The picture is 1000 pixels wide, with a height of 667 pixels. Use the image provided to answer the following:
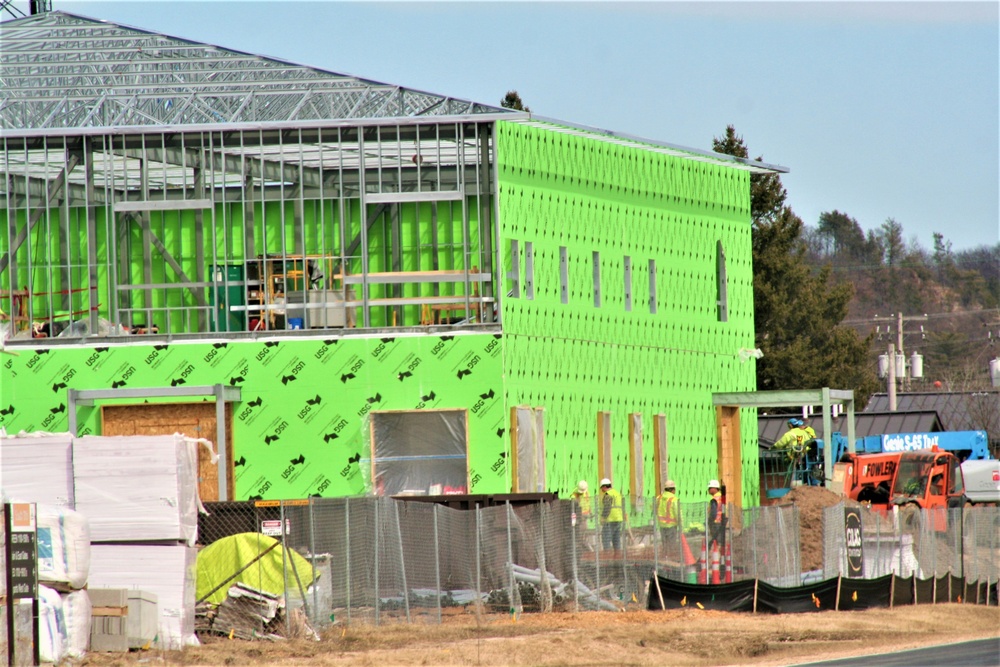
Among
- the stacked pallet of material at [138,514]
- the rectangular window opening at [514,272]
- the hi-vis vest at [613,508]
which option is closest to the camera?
the stacked pallet of material at [138,514]

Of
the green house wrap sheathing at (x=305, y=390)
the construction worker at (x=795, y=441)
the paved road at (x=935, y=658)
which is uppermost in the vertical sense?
the green house wrap sheathing at (x=305, y=390)

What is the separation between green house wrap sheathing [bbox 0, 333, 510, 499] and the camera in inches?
1239

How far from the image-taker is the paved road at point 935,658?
19.4 meters

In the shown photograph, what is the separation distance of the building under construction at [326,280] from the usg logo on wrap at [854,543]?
678 centimetres

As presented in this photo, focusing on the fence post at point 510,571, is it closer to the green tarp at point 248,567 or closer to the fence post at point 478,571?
the fence post at point 478,571

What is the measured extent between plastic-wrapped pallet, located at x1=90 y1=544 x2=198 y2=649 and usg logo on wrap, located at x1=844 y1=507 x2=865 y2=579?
11.9 meters

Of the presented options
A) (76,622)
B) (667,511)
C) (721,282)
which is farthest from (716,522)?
(721,282)

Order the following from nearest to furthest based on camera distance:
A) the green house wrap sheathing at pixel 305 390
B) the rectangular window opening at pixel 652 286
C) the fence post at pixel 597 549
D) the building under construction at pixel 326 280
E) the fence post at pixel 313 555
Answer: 1. the fence post at pixel 313 555
2. the fence post at pixel 597 549
3. the green house wrap sheathing at pixel 305 390
4. the building under construction at pixel 326 280
5. the rectangular window opening at pixel 652 286

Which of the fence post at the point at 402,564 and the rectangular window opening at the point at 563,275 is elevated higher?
the rectangular window opening at the point at 563,275

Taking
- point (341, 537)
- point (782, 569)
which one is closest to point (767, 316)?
point (782, 569)

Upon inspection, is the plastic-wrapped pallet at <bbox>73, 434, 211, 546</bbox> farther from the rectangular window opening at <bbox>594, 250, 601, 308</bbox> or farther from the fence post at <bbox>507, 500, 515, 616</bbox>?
the rectangular window opening at <bbox>594, 250, 601, 308</bbox>


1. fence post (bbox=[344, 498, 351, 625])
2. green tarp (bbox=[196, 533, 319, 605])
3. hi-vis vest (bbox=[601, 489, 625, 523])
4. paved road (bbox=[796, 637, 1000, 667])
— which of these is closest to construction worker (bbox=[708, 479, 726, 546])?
hi-vis vest (bbox=[601, 489, 625, 523])

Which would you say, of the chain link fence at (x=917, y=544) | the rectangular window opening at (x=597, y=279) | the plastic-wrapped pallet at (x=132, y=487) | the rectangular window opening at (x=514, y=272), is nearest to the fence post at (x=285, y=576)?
the plastic-wrapped pallet at (x=132, y=487)

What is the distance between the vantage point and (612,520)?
26.3m
